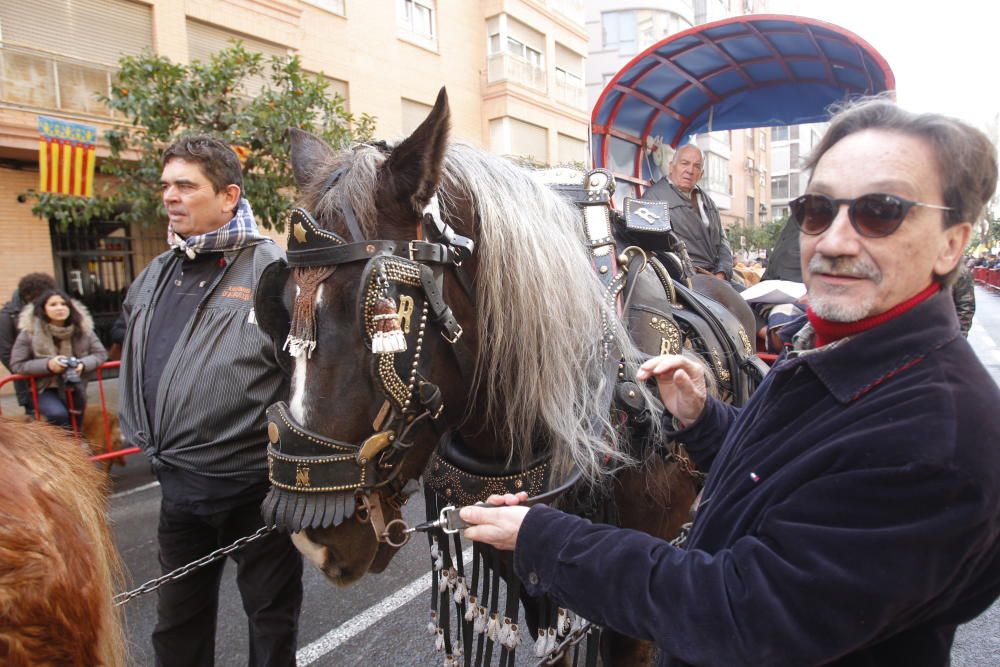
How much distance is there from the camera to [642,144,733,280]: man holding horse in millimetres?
4320

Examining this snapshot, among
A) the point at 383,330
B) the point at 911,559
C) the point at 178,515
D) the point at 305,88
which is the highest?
the point at 305,88

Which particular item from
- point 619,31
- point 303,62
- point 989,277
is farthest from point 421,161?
point 989,277

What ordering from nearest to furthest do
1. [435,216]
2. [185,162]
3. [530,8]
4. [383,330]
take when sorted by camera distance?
1. [383,330]
2. [435,216]
3. [185,162]
4. [530,8]

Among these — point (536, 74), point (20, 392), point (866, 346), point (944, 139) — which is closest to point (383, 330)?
point (866, 346)

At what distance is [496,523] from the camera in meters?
1.18

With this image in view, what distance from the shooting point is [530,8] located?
18703 mm

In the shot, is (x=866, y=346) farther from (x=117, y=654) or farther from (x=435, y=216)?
(x=117, y=654)

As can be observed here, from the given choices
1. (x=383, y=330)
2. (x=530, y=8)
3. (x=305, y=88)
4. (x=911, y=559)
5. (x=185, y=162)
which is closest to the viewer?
(x=911, y=559)

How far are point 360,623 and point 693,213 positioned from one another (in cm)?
352

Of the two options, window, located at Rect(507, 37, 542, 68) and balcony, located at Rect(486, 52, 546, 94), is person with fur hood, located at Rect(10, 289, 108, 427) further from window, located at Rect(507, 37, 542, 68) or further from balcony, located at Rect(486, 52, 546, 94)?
window, located at Rect(507, 37, 542, 68)

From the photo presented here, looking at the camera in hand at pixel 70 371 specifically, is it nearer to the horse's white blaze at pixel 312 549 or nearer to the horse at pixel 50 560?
the horse's white blaze at pixel 312 549

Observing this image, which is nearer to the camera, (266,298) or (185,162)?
(266,298)

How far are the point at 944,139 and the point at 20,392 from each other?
6958mm

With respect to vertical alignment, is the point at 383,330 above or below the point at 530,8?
below
